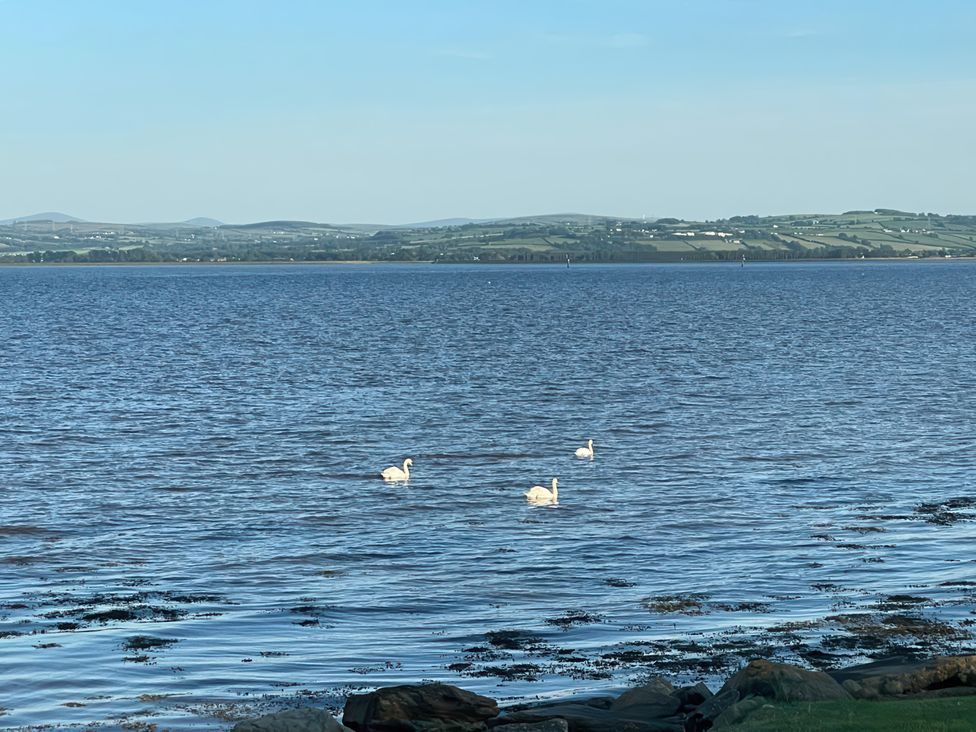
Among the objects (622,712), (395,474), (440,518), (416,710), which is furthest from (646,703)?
(395,474)

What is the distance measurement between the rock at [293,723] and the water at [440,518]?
2.36 metres

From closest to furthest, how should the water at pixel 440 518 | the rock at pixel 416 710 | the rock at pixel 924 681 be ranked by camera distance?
the rock at pixel 416 710 < the rock at pixel 924 681 < the water at pixel 440 518

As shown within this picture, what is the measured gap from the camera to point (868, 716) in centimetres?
1602

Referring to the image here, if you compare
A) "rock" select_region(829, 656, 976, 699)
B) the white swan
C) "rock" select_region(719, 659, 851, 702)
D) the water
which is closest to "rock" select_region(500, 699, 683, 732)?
"rock" select_region(719, 659, 851, 702)

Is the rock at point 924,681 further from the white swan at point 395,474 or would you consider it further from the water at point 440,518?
the white swan at point 395,474

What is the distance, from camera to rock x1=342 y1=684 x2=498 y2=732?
1759 cm

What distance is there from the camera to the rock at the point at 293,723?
54.0 feet

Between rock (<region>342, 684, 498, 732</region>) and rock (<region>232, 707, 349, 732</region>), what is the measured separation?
3.10ft

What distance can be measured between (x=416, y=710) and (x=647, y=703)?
3088 millimetres

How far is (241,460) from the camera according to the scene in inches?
1721

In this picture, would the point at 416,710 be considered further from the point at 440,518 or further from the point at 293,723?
the point at 440,518

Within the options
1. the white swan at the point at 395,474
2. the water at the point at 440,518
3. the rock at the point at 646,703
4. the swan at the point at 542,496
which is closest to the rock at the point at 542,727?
the rock at the point at 646,703

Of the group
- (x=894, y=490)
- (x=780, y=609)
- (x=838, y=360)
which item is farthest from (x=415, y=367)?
(x=780, y=609)

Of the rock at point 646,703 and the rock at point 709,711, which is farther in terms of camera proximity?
the rock at point 646,703
